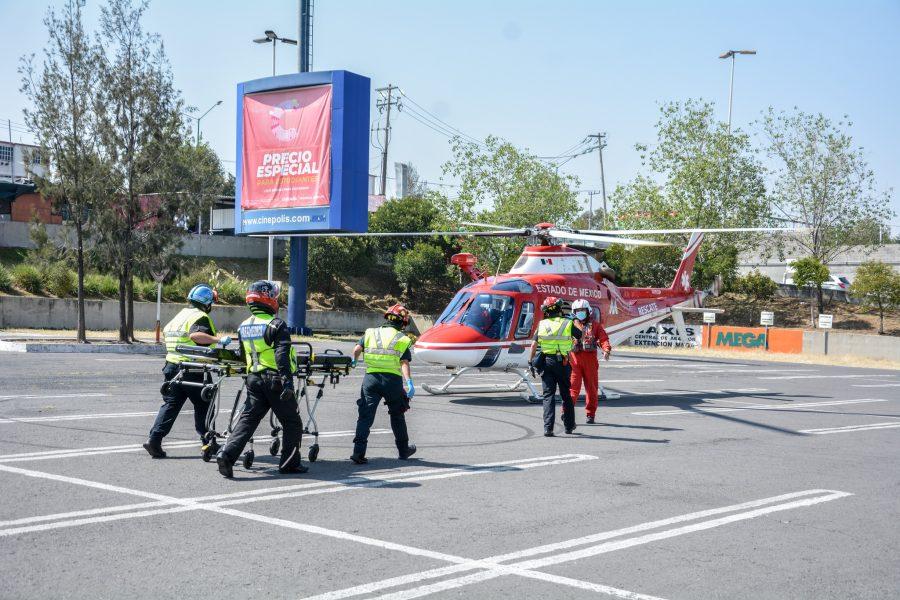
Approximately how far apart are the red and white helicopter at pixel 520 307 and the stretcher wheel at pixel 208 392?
7679mm

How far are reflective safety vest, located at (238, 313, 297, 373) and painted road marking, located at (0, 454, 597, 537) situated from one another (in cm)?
123

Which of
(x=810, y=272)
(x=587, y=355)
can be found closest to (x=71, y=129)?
(x=587, y=355)

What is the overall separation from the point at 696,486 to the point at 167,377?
5.71 m

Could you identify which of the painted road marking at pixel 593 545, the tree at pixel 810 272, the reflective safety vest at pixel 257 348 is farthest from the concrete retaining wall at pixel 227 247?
the painted road marking at pixel 593 545

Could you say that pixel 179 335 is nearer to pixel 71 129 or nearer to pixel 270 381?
pixel 270 381

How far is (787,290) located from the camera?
205 ft

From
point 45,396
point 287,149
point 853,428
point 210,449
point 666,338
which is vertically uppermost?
point 287,149

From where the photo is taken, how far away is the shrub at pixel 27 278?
37.2m

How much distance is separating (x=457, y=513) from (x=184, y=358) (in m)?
3.81

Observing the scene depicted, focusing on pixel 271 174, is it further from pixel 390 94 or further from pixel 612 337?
pixel 390 94

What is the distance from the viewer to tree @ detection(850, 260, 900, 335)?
50531 millimetres

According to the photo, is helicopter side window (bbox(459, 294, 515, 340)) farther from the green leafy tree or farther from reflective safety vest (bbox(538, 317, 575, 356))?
the green leafy tree

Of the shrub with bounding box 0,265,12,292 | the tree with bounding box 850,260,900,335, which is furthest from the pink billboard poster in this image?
the tree with bounding box 850,260,900,335

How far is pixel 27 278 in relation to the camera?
122 feet
